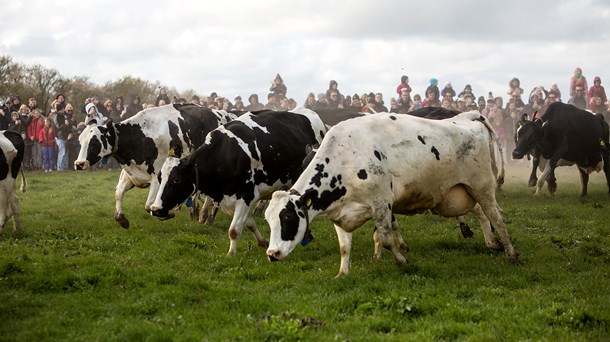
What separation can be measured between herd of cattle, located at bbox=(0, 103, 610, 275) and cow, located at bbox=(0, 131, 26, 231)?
0.06ft

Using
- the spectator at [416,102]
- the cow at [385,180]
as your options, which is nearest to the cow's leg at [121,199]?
the cow at [385,180]

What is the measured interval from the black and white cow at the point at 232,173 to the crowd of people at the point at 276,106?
42.9 feet

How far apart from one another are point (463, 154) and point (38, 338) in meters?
6.07

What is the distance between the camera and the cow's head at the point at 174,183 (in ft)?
37.5

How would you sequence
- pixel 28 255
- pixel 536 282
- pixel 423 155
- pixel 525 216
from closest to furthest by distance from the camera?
1. pixel 536 282
2. pixel 423 155
3. pixel 28 255
4. pixel 525 216

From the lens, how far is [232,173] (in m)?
11.3

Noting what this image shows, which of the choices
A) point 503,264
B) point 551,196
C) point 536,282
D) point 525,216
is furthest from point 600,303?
point 551,196

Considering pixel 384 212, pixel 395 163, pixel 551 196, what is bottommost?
pixel 551 196

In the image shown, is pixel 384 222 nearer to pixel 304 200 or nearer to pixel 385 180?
pixel 385 180

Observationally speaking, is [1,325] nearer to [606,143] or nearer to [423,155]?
[423,155]

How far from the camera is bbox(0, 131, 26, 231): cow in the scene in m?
12.5

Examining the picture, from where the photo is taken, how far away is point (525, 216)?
14648mm

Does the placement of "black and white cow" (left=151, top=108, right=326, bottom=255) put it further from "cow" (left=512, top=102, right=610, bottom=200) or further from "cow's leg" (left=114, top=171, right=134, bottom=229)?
"cow" (left=512, top=102, right=610, bottom=200)

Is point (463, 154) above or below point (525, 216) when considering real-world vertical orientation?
above
